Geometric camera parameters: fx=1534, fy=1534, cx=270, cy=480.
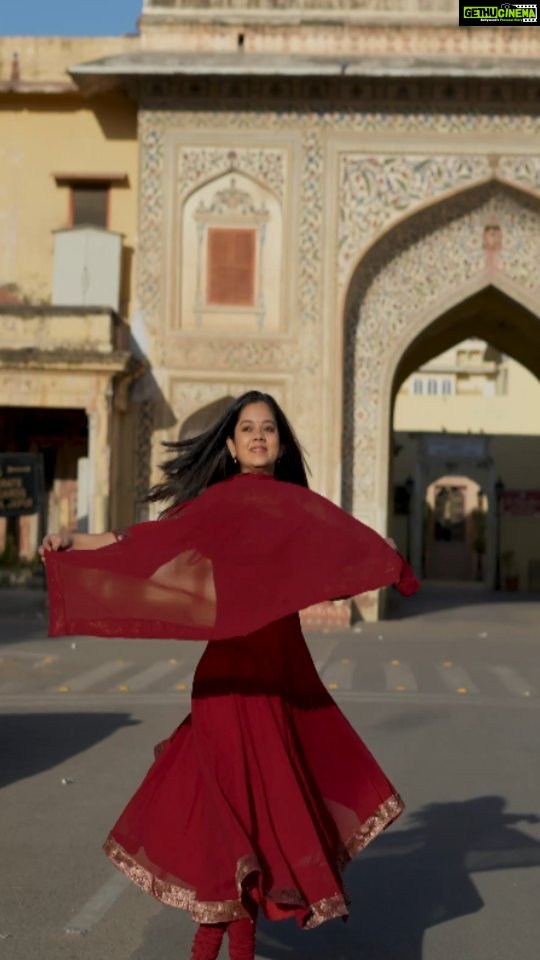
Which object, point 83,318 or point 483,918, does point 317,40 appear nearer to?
point 83,318

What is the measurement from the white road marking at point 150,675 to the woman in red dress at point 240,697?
881 centimetres

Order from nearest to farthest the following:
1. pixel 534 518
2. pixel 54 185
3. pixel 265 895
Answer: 1. pixel 265 895
2. pixel 54 185
3. pixel 534 518

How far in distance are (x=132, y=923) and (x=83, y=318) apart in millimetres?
17546

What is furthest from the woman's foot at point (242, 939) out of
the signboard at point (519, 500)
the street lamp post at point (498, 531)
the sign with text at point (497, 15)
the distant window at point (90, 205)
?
the signboard at point (519, 500)

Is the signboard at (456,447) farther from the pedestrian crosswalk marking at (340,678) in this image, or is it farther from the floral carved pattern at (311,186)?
the pedestrian crosswalk marking at (340,678)

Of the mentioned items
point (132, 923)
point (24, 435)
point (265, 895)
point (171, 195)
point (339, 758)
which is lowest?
point (132, 923)

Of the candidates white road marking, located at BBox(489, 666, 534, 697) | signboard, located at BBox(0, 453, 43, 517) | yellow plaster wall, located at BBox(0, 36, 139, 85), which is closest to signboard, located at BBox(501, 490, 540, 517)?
yellow plaster wall, located at BBox(0, 36, 139, 85)

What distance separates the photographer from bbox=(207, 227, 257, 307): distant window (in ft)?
76.4

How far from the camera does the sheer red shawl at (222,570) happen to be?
454 cm

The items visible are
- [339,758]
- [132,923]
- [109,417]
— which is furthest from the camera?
[109,417]

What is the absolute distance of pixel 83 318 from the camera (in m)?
22.5

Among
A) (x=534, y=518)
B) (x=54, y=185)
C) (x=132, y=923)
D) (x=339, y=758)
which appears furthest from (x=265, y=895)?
(x=534, y=518)

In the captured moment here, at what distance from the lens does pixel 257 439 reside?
4828mm

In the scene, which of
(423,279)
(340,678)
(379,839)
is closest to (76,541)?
(379,839)
